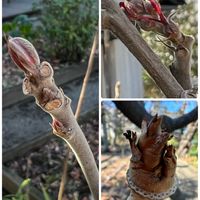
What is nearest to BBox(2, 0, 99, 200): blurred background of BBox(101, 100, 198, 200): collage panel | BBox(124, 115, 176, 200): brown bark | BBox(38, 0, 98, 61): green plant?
BBox(38, 0, 98, 61): green plant

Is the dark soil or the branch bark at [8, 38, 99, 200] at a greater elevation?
the branch bark at [8, 38, 99, 200]

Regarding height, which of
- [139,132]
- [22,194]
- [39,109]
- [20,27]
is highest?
[20,27]

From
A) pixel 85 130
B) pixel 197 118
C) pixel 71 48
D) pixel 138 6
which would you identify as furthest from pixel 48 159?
pixel 138 6

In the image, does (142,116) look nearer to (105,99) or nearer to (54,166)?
(105,99)

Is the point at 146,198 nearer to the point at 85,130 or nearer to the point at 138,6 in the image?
the point at 138,6

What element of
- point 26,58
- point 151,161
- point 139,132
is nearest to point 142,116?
point 139,132

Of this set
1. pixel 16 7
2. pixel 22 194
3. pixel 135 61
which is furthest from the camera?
pixel 22 194

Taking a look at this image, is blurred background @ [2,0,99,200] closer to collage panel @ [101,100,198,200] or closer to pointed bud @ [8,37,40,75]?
collage panel @ [101,100,198,200]
